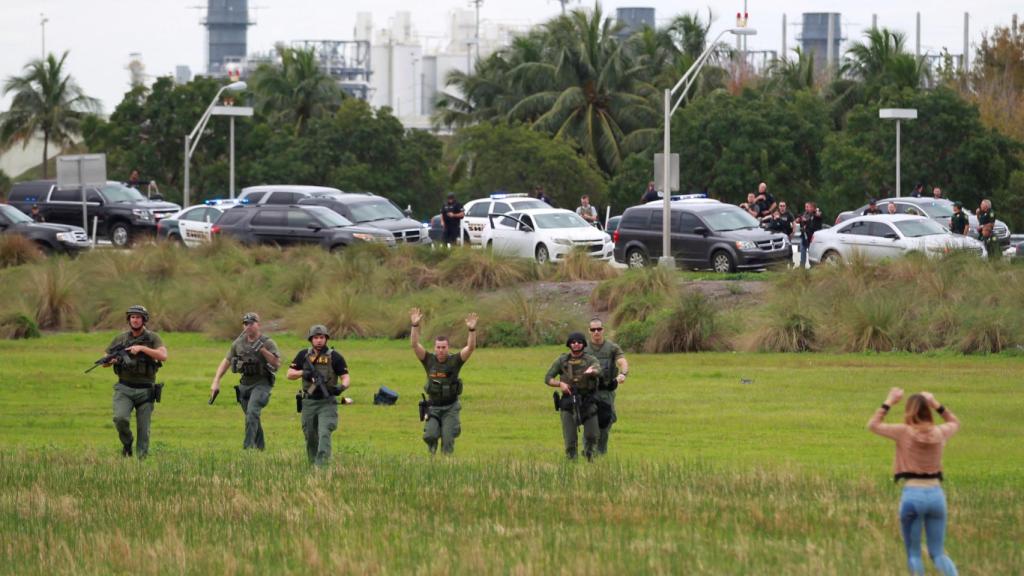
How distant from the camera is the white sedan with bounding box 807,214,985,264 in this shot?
34.6 metres

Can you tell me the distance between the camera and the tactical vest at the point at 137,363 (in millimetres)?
17109

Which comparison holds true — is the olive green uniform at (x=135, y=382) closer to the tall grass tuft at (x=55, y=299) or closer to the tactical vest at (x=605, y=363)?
the tactical vest at (x=605, y=363)

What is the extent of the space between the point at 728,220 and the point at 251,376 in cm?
2048

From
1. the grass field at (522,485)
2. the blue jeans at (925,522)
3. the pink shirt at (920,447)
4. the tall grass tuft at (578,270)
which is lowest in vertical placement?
the grass field at (522,485)

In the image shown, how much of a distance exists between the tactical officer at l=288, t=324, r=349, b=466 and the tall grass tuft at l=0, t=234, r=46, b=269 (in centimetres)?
2583

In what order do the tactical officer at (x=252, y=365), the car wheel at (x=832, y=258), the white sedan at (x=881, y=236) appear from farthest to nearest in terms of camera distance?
the white sedan at (x=881, y=236)
the car wheel at (x=832, y=258)
the tactical officer at (x=252, y=365)

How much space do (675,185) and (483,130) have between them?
2080 cm

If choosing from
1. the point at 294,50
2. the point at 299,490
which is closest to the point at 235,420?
the point at 299,490

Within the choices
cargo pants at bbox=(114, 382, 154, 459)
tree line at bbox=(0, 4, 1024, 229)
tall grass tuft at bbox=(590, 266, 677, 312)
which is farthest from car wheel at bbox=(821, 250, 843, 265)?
cargo pants at bbox=(114, 382, 154, 459)

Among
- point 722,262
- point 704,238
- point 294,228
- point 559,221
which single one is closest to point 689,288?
point 722,262

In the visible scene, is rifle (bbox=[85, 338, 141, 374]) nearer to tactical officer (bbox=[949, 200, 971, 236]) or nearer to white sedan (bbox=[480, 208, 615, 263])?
white sedan (bbox=[480, 208, 615, 263])

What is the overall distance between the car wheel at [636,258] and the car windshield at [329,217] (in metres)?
7.38

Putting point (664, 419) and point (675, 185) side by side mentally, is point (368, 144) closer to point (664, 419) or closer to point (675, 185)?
point (675, 185)

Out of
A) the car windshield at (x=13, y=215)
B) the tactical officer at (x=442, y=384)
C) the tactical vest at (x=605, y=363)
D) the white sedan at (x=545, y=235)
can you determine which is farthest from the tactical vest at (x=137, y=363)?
the car windshield at (x=13, y=215)
